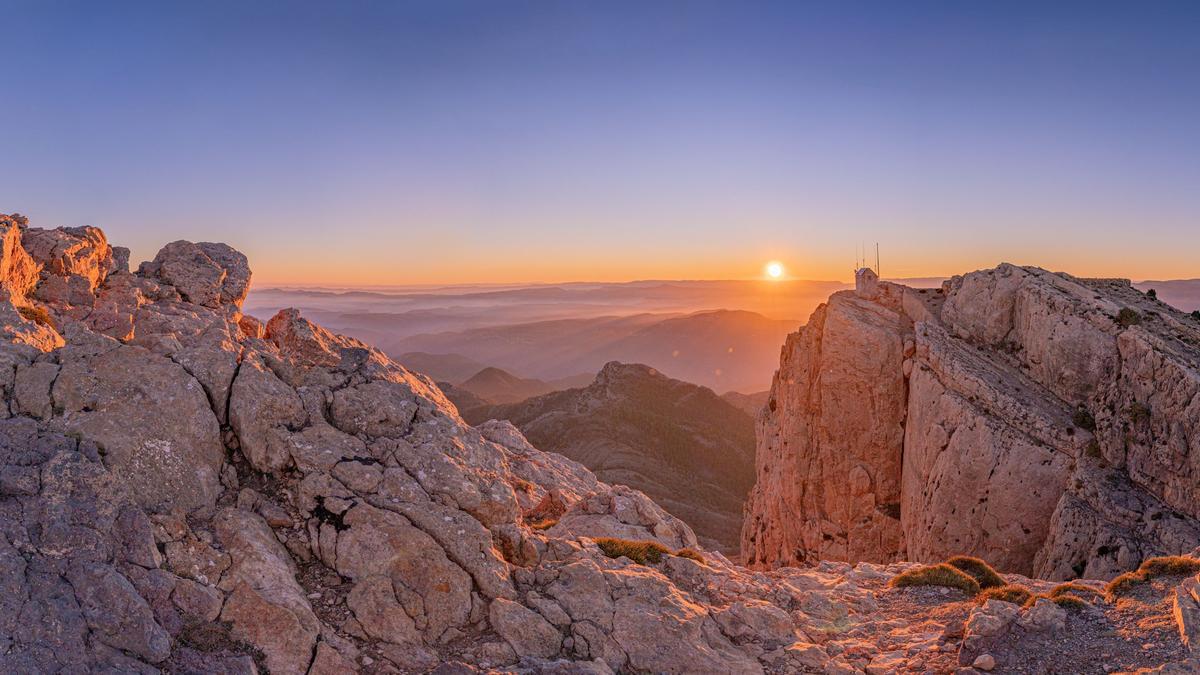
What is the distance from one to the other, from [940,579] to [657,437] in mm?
110432

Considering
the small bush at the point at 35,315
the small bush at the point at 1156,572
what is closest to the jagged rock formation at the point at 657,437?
the small bush at the point at 1156,572

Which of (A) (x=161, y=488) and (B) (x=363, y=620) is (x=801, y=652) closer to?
(B) (x=363, y=620)

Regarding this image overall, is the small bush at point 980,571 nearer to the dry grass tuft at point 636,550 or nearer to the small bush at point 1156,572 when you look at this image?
the small bush at point 1156,572

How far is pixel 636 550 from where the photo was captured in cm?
2312

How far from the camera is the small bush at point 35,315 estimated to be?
20.6m

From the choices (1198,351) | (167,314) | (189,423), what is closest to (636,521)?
(189,423)

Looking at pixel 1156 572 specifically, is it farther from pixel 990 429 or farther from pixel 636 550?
pixel 990 429

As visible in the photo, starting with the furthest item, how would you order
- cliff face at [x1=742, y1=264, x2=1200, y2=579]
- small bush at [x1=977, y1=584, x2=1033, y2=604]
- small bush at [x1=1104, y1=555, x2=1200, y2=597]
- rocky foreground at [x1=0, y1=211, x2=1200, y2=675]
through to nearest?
cliff face at [x1=742, y1=264, x2=1200, y2=579] → small bush at [x1=977, y1=584, x2=1033, y2=604] → small bush at [x1=1104, y1=555, x2=1200, y2=597] → rocky foreground at [x1=0, y1=211, x2=1200, y2=675]

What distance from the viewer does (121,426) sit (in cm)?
1734

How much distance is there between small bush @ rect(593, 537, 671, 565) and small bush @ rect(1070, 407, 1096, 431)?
98.1ft

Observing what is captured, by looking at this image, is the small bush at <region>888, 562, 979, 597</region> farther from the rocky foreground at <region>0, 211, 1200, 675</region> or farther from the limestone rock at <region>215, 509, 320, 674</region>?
the limestone rock at <region>215, 509, 320, 674</region>

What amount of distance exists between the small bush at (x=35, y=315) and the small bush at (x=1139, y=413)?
162 ft

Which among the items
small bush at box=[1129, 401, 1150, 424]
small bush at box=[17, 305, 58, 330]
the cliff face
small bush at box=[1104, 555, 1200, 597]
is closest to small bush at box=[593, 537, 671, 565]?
small bush at box=[1104, 555, 1200, 597]

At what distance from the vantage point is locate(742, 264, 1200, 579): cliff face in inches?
1363
